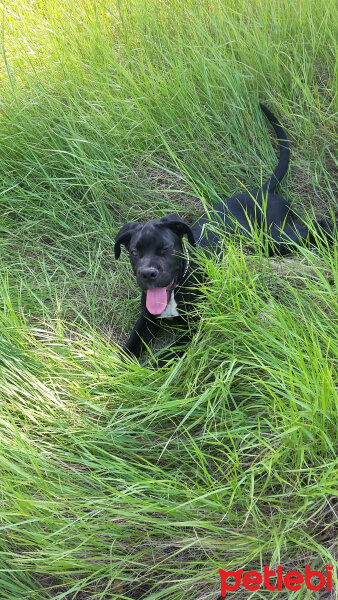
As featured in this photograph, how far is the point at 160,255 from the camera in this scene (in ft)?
9.94

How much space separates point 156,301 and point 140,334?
340 millimetres

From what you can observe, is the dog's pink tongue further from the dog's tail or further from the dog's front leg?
the dog's tail

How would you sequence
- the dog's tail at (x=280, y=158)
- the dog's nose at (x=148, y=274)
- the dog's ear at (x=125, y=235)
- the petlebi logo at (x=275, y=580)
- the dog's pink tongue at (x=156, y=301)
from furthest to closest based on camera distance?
1. the dog's tail at (x=280, y=158)
2. the dog's ear at (x=125, y=235)
3. the dog's pink tongue at (x=156, y=301)
4. the dog's nose at (x=148, y=274)
5. the petlebi logo at (x=275, y=580)

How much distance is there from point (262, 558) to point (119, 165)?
270cm

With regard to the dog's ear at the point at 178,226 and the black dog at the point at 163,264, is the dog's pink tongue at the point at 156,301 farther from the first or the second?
the dog's ear at the point at 178,226

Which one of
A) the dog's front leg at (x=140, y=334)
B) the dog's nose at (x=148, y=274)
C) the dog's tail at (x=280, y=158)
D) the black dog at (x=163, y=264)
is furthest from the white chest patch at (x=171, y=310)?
the dog's tail at (x=280, y=158)

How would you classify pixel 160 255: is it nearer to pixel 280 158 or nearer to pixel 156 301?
pixel 156 301

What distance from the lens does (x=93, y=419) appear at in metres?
2.46

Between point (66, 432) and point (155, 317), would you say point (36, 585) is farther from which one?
point (155, 317)

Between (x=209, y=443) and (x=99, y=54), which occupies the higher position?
(x=99, y=54)

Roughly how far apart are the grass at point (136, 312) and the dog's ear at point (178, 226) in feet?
0.57

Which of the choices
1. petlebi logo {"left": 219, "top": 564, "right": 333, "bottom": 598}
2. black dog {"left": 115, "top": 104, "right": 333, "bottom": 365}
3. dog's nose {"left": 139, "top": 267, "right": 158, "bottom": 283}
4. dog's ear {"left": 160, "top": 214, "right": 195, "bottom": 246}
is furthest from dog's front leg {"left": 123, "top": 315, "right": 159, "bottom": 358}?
petlebi logo {"left": 219, "top": 564, "right": 333, "bottom": 598}

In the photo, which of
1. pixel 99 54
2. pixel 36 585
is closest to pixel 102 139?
pixel 99 54

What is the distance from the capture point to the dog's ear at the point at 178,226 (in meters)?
3.02
